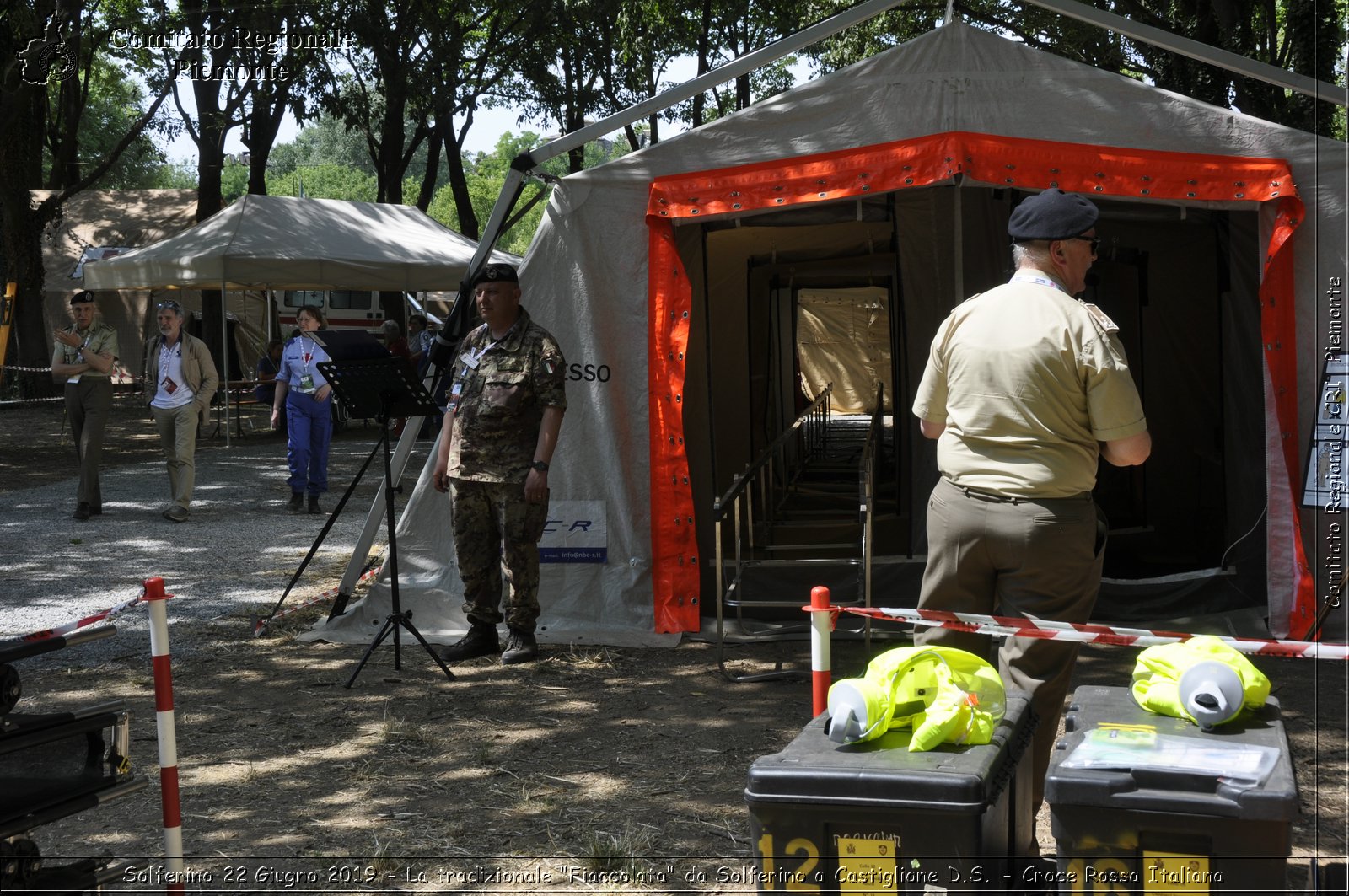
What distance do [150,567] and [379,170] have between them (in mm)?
19330

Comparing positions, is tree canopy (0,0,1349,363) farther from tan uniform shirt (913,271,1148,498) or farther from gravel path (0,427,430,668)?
tan uniform shirt (913,271,1148,498)

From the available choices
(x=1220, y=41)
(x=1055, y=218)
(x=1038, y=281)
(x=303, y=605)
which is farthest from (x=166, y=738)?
(x=1220, y=41)

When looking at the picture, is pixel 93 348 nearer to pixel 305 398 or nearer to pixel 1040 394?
pixel 305 398

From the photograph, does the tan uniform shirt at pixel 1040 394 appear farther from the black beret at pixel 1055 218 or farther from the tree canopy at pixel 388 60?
the tree canopy at pixel 388 60

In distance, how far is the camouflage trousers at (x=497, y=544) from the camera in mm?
6648

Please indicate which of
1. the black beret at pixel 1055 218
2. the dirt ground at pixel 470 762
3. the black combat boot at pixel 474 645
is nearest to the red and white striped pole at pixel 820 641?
the dirt ground at pixel 470 762

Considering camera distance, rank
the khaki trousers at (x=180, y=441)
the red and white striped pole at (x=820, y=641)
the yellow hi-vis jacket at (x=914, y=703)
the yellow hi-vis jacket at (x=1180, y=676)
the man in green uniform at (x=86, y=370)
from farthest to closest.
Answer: the khaki trousers at (x=180, y=441) < the man in green uniform at (x=86, y=370) < the red and white striped pole at (x=820, y=641) < the yellow hi-vis jacket at (x=1180, y=676) < the yellow hi-vis jacket at (x=914, y=703)

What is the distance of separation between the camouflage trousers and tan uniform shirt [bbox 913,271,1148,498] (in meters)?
3.23

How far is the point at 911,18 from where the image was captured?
23.6m

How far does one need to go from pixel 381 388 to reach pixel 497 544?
3.36 ft

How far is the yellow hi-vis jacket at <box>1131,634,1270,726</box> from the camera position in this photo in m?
2.98

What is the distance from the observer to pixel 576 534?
294 inches

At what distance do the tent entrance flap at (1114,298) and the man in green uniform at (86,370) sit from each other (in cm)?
541

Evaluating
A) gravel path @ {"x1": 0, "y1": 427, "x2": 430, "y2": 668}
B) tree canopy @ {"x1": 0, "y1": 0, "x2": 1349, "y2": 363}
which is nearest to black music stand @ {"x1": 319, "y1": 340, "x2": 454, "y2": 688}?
gravel path @ {"x1": 0, "y1": 427, "x2": 430, "y2": 668}
